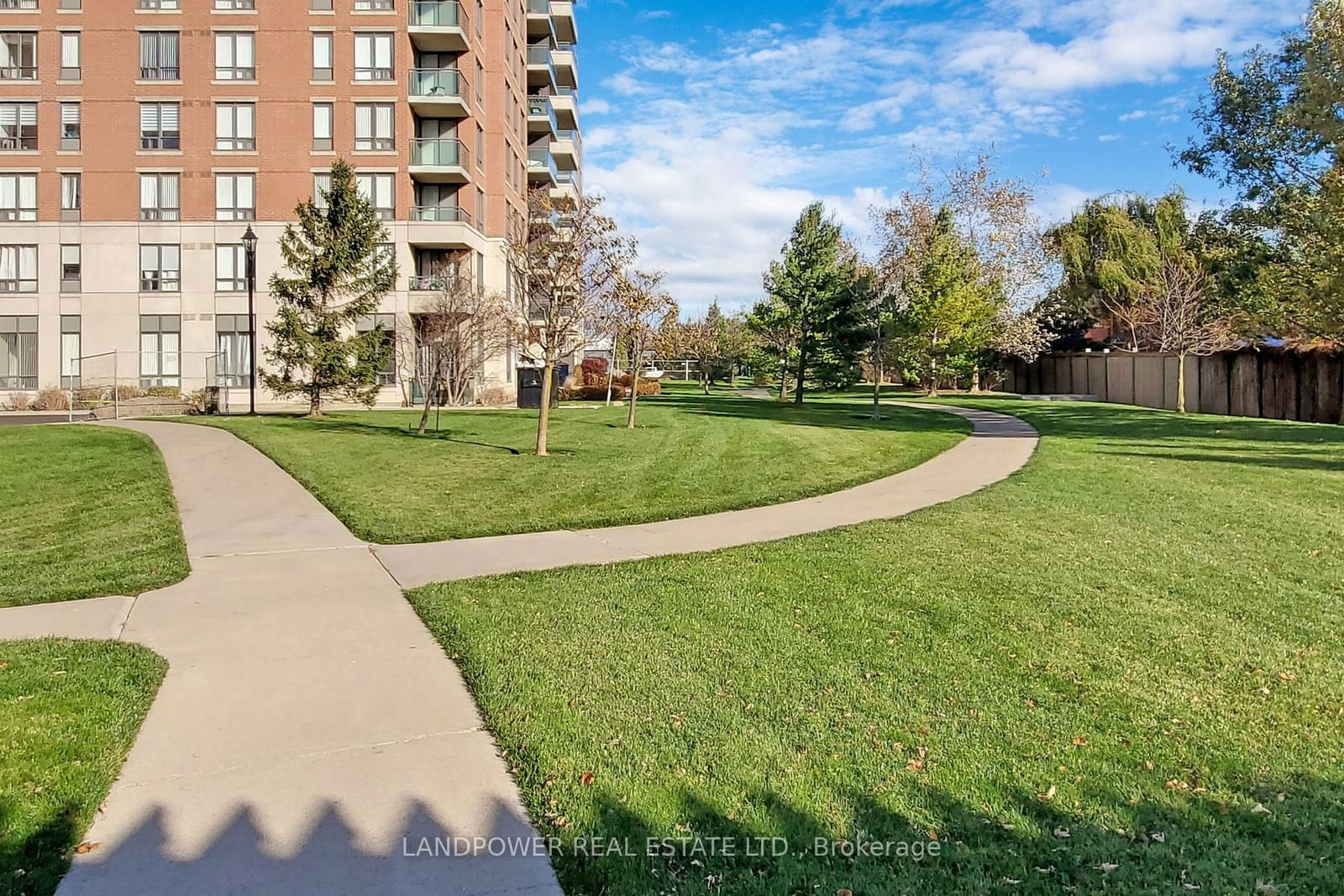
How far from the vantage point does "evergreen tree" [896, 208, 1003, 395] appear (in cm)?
3844

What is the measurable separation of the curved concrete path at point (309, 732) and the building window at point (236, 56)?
3285cm

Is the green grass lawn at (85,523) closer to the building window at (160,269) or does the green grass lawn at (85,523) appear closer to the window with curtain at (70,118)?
the building window at (160,269)

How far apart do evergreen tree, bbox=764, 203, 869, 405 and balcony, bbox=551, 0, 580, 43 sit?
19.4 meters

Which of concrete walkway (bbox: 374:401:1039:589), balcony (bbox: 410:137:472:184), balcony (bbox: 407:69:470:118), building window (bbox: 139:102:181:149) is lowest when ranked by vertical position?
concrete walkway (bbox: 374:401:1039:589)

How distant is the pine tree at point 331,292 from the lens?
26719 millimetres

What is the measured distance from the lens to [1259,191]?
27.0 meters

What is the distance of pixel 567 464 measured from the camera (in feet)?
48.6

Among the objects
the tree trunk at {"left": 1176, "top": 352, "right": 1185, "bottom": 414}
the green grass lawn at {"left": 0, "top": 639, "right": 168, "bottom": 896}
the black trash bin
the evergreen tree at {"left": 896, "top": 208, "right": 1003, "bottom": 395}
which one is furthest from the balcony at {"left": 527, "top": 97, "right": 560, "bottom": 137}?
the green grass lawn at {"left": 0, "top": 639, "right": 168, "bottom": 896}

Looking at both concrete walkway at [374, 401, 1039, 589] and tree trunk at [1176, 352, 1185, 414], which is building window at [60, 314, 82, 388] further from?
tree trunk at [1176, 352, 1185, 414]

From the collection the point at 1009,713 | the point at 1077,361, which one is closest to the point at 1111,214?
the point at 1077,361

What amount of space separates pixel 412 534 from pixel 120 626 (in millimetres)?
3268

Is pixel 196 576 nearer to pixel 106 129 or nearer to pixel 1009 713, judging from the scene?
pixel 1009 713

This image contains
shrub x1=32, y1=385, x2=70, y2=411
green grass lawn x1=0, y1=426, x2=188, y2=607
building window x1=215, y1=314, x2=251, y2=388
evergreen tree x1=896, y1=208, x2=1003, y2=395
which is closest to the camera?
green grass lawn x1=0, y1=426, x2=188, y2=607

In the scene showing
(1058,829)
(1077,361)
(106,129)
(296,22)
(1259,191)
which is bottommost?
(1058,829)
